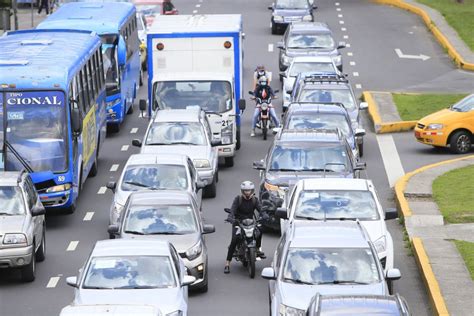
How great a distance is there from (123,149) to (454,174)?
9.32 meters

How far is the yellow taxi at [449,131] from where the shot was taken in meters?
38.1

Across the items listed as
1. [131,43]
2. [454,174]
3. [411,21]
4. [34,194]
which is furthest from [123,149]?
[411,21]

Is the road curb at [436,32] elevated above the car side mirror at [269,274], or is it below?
below

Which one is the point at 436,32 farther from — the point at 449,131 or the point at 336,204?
the point at 336,204

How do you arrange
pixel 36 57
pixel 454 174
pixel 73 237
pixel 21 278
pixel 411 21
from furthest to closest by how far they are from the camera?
pixel 411 21 < pixel 454 174 < pixel 36 57 < pixel 73 237 < pixel 21 278

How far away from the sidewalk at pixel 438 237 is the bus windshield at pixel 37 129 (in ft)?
22.8

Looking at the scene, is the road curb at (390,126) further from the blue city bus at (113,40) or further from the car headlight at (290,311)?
the car headlight at (290,311)

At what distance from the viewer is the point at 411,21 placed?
63125 mm

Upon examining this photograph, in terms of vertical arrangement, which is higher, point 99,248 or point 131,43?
point 99,248

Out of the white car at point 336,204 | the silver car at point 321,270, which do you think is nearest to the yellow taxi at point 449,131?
the white car at point 336,204

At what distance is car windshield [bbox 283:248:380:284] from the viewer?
21094 millimetres

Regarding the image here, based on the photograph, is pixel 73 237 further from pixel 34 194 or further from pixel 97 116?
pixel 97 116

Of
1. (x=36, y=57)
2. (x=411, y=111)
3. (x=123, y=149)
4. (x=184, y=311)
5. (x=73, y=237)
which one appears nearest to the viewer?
(x=184, y=311)

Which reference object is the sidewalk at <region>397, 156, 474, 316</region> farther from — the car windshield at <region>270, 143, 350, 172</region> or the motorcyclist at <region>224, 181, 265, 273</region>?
the motorcyclist at <region>224, 181, 265, 273</region>
